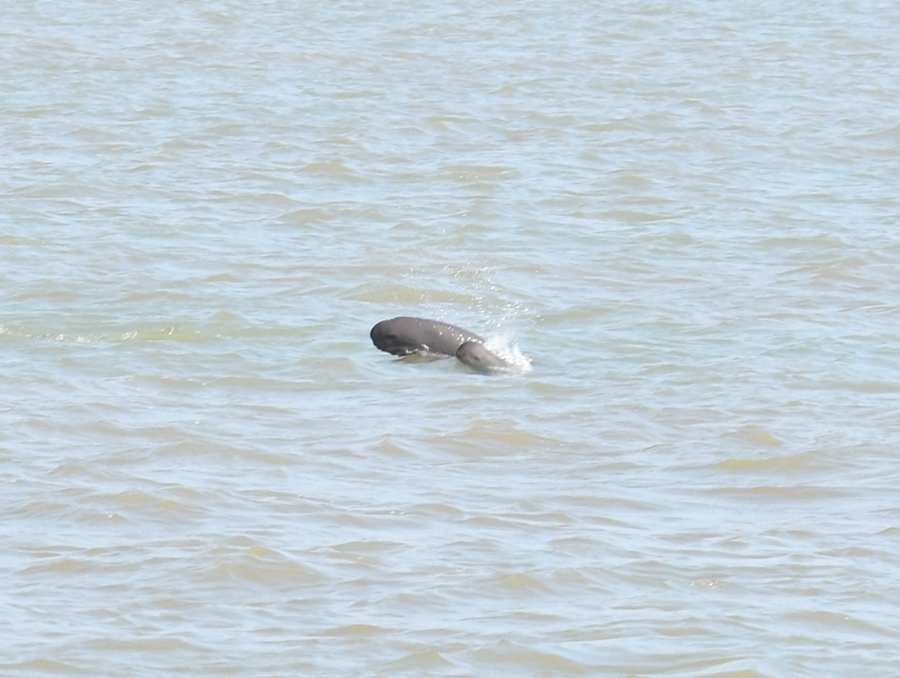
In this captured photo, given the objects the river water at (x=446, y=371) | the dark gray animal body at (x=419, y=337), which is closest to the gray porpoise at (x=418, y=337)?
the dark gray animal body at (x=419, y=337)

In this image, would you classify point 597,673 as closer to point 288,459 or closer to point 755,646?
point 755,646

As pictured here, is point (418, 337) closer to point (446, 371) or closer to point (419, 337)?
point (419, 337)

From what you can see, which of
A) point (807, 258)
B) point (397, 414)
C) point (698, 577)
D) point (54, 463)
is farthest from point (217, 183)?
point (698, 577)

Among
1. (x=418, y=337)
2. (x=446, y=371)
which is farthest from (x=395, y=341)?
(x=446, y=371)

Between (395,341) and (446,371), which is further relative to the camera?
(395,341)

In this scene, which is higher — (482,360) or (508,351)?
(482,360)

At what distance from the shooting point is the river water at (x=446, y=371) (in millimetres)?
7012

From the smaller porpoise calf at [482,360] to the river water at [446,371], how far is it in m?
0.11

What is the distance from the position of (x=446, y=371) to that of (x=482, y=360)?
0.22 metres

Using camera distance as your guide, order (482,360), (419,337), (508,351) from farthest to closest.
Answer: (508,351), (419,337), (482,360)

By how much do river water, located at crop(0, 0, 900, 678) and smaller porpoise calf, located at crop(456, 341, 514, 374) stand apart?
108mm

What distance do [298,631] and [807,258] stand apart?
8700 millimetres

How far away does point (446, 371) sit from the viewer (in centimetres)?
1141

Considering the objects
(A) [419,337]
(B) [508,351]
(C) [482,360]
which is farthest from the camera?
(B) [508,351]
